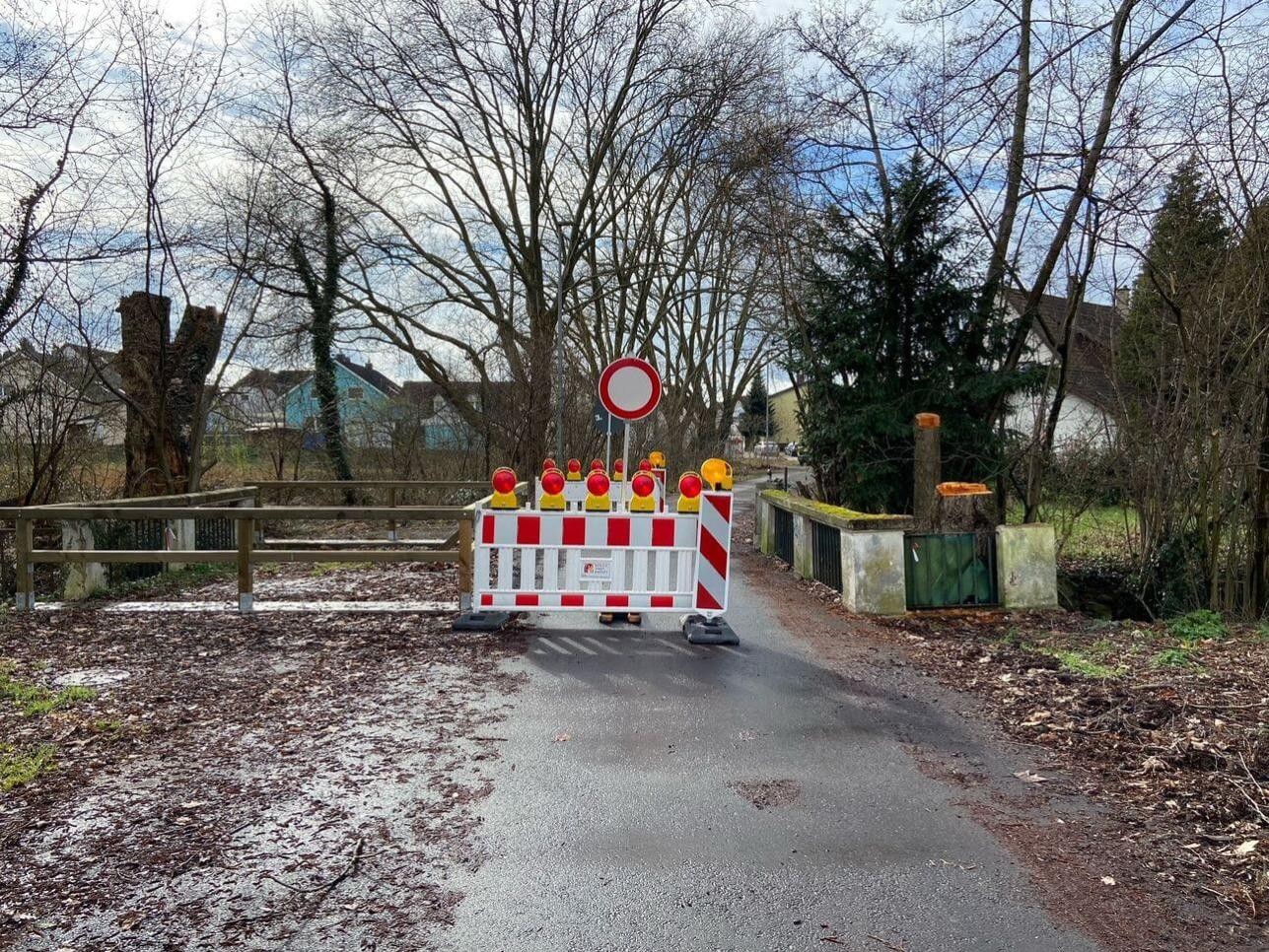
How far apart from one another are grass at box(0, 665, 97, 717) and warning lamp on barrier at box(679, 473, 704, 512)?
4866mm

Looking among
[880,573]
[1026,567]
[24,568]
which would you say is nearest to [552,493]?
[880,573]

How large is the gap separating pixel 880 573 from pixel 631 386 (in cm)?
331

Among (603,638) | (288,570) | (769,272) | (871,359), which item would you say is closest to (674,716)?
(603,638)

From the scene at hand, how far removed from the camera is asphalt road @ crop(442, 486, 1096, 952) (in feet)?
10.7

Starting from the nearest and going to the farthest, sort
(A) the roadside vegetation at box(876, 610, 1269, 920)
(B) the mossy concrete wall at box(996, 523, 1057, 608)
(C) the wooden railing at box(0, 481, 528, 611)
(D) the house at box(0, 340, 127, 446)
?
(A) the roadside vegetation at box(876, 610, 1269, 920)
(C) the wooden railing at box(0, 481, 528, 611)
(B) the mossy concrete wall at box(996, 523, 1057, 608)
(D) the house at box(0, 340, 127, 446)

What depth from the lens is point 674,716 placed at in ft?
19.4

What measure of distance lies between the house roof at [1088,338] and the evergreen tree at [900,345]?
2.51 ft

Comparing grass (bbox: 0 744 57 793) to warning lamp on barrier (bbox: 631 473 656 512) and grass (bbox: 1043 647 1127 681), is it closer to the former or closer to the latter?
warning lamp on barrier (bbox: 631 473 656 512)

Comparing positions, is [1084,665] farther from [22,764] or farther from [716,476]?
[22,764]

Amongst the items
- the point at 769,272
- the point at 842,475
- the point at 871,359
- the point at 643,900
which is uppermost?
the point at 769,272

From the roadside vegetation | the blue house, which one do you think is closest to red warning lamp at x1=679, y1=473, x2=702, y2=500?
the roadside vegetation

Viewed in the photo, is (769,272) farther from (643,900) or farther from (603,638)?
(643,900)

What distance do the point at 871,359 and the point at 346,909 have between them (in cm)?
1291

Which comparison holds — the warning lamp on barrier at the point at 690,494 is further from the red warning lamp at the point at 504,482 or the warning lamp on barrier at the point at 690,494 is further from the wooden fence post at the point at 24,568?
the wooden fence post at the point at 24,568
